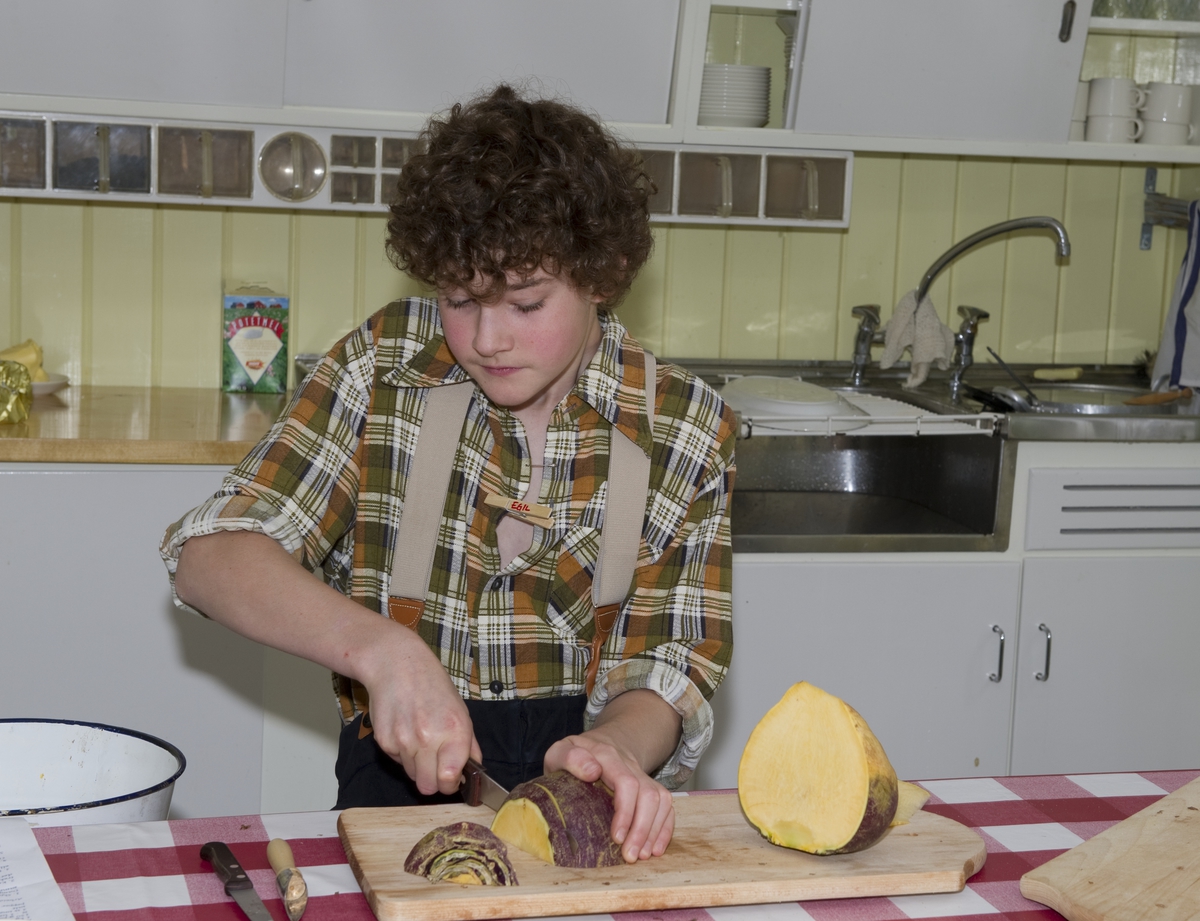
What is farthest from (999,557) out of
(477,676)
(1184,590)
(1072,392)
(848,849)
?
(848,849)

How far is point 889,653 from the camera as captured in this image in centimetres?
226

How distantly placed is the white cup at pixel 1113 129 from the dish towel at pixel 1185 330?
21 centimetres

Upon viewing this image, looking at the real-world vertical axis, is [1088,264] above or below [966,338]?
above

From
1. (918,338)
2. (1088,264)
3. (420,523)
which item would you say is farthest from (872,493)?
(420,523)

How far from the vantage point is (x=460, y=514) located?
136 centimetres

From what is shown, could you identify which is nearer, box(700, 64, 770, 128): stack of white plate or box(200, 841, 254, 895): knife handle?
box(200, 841, 254, 895): knife handle

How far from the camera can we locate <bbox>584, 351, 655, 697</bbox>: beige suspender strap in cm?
130

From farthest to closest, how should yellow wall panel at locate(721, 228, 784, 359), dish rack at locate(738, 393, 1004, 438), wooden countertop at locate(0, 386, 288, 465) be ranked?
yellow wall panel at locate(721, 228, 784, 359) → dish rack at locate(738, 393, 1004, 438) → wooden countertop at locate(0, 386, 288, 465)

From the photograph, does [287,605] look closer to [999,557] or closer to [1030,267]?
[999,557]

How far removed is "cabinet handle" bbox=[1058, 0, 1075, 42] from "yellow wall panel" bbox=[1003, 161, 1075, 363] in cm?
36

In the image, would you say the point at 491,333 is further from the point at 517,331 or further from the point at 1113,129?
the point at 1113,129

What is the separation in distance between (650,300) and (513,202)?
5.14ft

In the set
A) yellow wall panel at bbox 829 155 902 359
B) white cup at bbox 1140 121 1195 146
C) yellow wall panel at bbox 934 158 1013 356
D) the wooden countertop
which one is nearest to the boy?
the wooden countertop

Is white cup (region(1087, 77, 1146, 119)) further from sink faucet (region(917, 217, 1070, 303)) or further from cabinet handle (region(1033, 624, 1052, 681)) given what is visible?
cabinet handle (region(1033, 624, 1052, 681))
